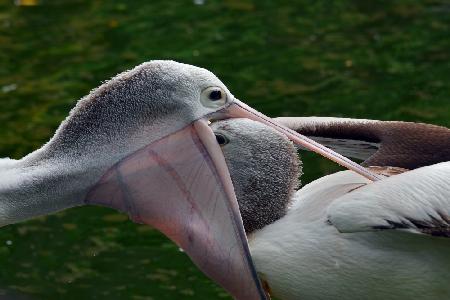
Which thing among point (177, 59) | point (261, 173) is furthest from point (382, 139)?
point (177, 59)

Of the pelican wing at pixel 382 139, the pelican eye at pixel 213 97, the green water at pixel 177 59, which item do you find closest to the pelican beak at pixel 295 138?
the pelican eye at pixel 213 97

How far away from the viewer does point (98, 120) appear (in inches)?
158

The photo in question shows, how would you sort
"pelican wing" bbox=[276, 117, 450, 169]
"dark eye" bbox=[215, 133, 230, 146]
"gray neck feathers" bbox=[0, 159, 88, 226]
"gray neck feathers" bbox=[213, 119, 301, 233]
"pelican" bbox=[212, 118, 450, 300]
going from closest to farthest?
"gray neck feathers" bbox=[0, 159, 88, 226] < "pelican" bbox=[212, 118, 450, 300] < "dark eye" bbox=[215, 133, 230, 146] < "gray neck feathers" bbox=[213, 119, 301, 233] < "pelican wing" bbox=[276, 117, 450, 169]

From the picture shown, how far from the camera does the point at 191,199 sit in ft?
13.3

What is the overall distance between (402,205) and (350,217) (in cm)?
20

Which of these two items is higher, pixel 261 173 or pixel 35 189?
pixel 35 189

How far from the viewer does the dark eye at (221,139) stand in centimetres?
436

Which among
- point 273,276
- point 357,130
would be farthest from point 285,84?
point 273,276

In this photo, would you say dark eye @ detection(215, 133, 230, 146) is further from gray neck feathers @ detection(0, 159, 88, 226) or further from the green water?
the green water

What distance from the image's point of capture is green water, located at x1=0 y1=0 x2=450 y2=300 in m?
5.91

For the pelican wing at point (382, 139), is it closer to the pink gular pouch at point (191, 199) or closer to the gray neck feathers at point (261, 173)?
the gray neck feathers at point (261, 173)

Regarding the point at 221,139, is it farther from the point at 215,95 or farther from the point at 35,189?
the point at 35,189

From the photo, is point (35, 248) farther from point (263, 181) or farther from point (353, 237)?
point (353, 237)

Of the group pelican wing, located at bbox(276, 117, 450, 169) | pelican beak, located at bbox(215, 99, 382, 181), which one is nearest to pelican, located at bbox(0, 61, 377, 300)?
pelican beak, located at bbox(215, 99, 382, 181)
